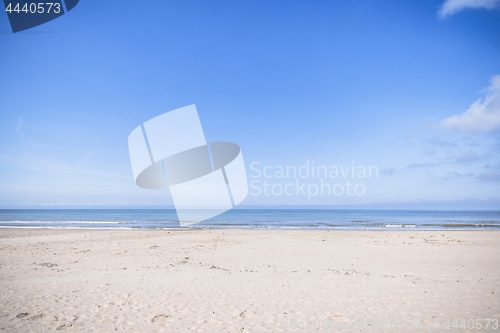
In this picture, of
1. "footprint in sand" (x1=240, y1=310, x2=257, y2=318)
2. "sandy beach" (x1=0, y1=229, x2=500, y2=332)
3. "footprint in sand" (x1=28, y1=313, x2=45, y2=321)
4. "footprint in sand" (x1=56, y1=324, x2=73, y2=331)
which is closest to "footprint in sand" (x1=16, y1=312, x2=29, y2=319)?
"sandy beach" (x1=0, y1=229, x2=500, y2=332)

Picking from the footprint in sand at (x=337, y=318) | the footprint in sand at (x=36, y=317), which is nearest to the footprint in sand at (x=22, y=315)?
the footprint in sand at (x=36, y=317)

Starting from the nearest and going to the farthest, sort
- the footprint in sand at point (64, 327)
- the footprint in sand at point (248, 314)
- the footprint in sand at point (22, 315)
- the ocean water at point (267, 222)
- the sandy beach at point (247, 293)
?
the footprint in sand at point (64, 327) → the sandy beach at point (247, 293) → the footprint in sand at point (22, 315) → the footprint in sand at point (248, 314) → the ocean water at point (267, 222)

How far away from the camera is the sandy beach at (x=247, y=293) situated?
4621mm

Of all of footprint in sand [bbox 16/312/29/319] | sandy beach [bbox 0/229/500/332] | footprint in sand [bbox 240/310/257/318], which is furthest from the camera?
footprint in sand [bbox 240/310/257/318]

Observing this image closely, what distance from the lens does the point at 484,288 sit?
6578 millimetres

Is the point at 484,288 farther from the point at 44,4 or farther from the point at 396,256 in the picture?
the point at 44,4

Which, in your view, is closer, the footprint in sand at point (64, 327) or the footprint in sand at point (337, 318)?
the footprint in sand at point (64, 327)

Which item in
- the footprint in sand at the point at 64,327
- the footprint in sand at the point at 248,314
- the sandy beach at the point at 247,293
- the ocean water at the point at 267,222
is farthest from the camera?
the ocean water at the point at 267,222

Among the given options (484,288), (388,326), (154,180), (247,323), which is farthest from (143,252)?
(484,288)

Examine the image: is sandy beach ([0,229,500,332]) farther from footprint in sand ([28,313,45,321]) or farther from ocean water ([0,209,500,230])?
ocean water ([0,209,500,230])

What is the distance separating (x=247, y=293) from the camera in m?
6.30

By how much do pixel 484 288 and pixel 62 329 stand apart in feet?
31.8

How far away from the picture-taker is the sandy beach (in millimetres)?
4621

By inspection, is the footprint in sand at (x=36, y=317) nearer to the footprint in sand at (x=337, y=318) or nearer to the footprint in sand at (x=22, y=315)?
the footprint in sand at (x=22, y=315)
